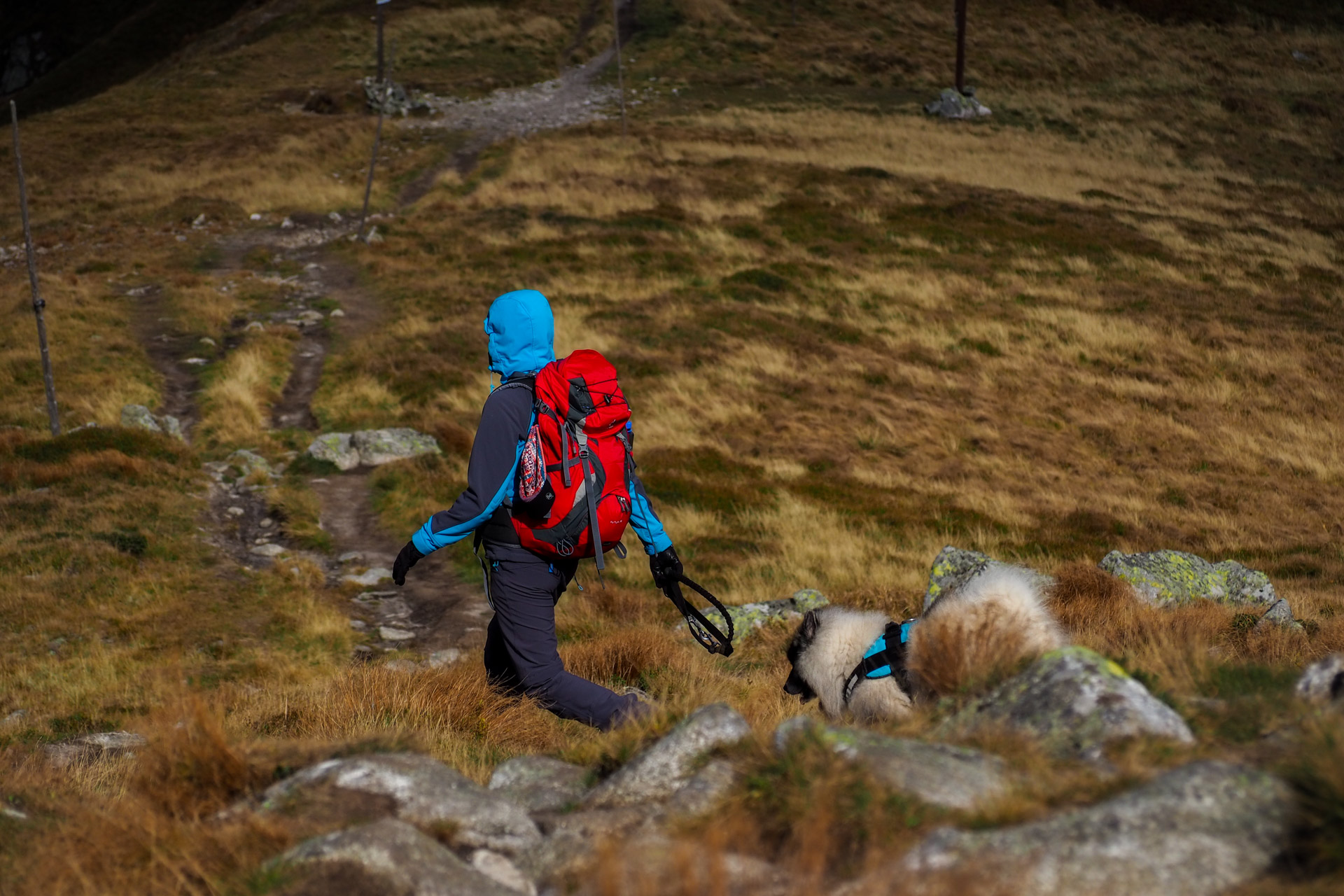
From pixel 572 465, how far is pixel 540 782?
4.63 ft

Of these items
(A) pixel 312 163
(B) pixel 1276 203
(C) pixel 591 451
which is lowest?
(B) pixel 1276 203

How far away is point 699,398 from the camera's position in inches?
701

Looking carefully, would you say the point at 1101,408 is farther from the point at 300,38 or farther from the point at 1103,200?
the point at 300,38

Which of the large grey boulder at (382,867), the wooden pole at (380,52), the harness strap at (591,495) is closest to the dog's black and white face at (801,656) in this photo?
the harness strap at (591,495)

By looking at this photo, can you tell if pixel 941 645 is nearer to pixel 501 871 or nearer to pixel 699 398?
pixel 501 871

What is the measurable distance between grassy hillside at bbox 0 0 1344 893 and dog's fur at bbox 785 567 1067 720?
0.95ft

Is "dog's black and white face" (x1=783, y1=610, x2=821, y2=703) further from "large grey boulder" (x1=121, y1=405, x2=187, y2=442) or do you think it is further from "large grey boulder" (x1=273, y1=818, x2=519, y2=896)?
"large grey boulder" (x1=121, y1=405, x2=187, y2=442)

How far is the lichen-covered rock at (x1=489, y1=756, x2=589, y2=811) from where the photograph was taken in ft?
12.7

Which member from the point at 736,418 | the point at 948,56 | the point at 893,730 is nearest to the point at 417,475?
the point at 736,418

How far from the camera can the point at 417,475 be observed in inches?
523

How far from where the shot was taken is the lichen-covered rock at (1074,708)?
340 cm

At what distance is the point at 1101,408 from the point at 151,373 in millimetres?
16689

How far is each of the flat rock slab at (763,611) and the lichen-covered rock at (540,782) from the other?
4014 millimetres

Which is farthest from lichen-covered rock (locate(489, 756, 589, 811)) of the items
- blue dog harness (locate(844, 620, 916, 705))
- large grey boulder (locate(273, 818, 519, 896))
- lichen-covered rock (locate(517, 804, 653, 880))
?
blue dog harness (locate(844, 620, 916, 705))
